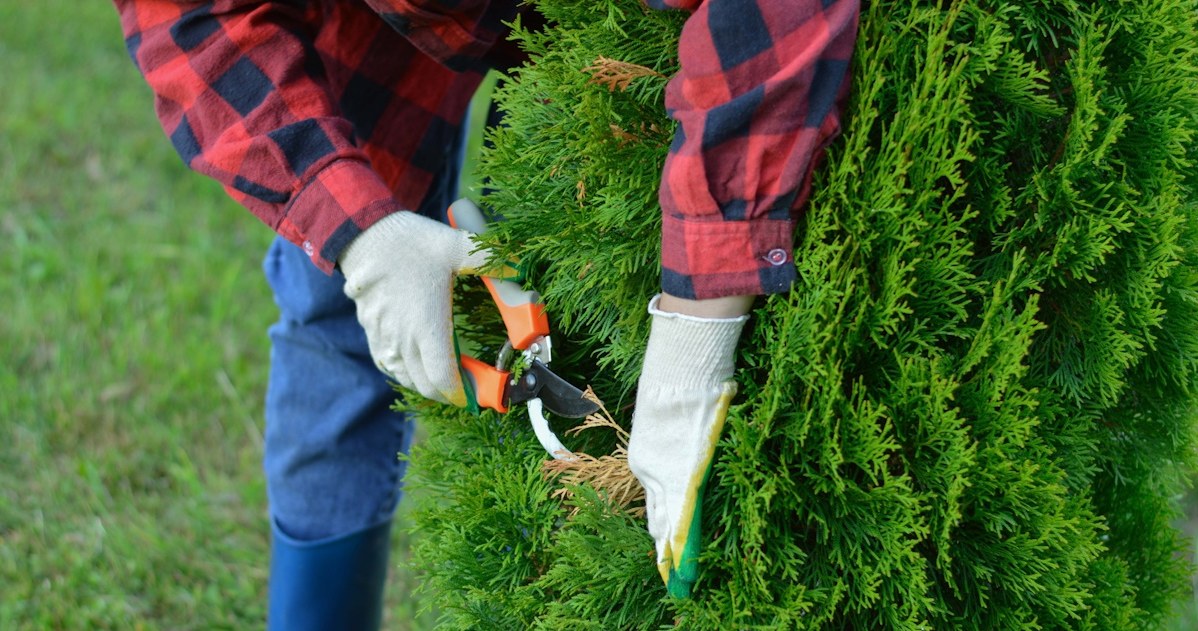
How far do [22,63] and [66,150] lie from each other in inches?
37.4

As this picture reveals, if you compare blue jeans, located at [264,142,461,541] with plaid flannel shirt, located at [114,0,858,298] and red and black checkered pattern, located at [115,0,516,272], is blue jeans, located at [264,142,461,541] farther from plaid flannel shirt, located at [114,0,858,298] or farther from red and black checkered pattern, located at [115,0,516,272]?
red and black checkered pattern, located at [115,0,516,272]

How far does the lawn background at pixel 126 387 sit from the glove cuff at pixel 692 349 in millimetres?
1146

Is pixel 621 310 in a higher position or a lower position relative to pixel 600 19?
lower

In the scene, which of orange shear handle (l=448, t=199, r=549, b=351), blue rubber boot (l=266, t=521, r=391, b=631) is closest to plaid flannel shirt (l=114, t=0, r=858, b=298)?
orange shear handle (l=448, t=199, r=549, b=351)

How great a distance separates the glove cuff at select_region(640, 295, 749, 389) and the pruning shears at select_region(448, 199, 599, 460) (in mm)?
237

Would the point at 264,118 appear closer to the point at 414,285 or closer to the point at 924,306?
the point at 414,285

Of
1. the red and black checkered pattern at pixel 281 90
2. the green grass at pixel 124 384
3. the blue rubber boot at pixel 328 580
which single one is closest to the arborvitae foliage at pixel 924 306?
the red and black checkered pattern at pixel 281 90

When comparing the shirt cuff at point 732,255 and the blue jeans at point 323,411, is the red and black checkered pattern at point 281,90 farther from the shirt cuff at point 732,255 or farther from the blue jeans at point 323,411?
the shirt cuff at point 732,255

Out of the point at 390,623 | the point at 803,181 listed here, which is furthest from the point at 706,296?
the point at 390,623

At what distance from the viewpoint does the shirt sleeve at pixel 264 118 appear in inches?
61.7

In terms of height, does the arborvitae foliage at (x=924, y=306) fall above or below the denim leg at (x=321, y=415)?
above

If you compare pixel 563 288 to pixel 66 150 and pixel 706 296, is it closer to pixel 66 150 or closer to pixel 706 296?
pixel 706 296

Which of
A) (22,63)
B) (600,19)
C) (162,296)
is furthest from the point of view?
(22,63)

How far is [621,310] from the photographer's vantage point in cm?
142
